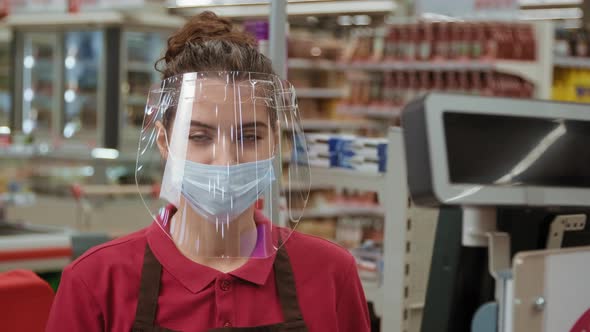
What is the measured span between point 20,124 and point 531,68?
675 cm

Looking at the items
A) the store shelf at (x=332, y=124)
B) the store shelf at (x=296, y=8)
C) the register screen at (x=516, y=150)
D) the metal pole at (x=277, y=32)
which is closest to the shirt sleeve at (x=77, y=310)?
the register screen at (x=516, y=150)

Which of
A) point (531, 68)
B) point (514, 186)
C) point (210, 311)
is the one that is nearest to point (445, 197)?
point (514, 186)

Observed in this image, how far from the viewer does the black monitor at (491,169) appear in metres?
0.83

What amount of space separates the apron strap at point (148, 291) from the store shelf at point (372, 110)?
5.92m

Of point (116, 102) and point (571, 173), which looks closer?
point (571, 173)

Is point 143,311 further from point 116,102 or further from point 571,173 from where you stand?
point 116,102

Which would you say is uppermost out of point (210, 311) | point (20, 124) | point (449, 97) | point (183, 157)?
point (449, 97)

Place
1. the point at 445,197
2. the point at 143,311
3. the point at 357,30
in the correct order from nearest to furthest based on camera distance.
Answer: the point at 445,197, the point at 143,311, the point at 357,30

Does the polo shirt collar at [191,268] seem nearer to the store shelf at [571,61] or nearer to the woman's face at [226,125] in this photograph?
the woman's face at [226,125]

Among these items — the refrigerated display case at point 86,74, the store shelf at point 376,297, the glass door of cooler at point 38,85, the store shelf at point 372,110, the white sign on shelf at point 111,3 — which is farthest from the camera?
the glass door of cooler at point 38,85

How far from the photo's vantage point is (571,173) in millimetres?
917

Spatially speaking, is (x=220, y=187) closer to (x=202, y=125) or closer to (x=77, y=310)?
(x=202, y=125)

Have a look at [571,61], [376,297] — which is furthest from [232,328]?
[571,61]

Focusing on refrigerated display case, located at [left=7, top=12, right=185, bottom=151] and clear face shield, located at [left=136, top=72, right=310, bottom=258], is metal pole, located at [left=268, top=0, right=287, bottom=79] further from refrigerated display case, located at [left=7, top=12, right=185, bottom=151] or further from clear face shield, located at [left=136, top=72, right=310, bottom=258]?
refrigerated display case, located at [left=7, top=12, right=185, bottom=151]
